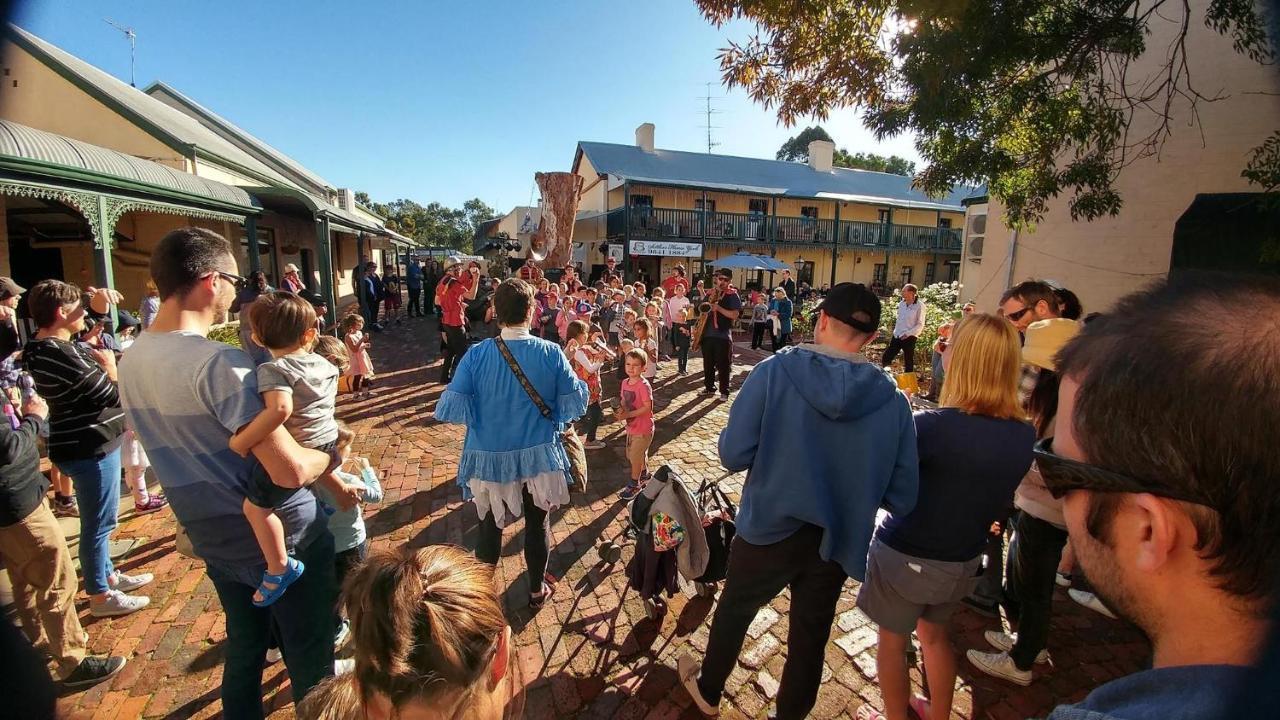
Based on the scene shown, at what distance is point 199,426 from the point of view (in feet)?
5.79

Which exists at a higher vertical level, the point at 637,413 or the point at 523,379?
the point at 523,379

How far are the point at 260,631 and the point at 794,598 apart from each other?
212 centimetres

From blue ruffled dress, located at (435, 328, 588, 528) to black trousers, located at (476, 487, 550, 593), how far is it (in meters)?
0.07

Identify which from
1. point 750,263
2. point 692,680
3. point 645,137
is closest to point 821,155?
point 645,137

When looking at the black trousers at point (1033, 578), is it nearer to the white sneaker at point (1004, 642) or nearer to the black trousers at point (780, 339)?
the white sneaker at point (1004, 642)

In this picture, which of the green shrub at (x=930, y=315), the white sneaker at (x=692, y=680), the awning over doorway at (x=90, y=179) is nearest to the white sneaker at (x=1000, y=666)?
the white sneaker at (x=692, y=680)

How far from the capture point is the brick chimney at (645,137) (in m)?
24.8

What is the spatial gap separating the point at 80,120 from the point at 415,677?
15.6m

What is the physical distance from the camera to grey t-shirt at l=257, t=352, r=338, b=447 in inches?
83.0

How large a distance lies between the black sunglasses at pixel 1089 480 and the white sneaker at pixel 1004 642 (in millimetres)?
2687

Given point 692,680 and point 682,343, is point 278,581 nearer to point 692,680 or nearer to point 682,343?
point 692,680

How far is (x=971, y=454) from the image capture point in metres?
1.97

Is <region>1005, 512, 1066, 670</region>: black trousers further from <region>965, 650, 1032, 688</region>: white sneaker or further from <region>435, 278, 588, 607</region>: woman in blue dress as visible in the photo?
<region>435, 278, 588, 607</region>: woman in blue dress

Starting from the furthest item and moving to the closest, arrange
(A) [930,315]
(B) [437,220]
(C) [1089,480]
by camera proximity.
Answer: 1. (B) [437,220]
2. (A) [930,315]
3. (C) [1089,480]
